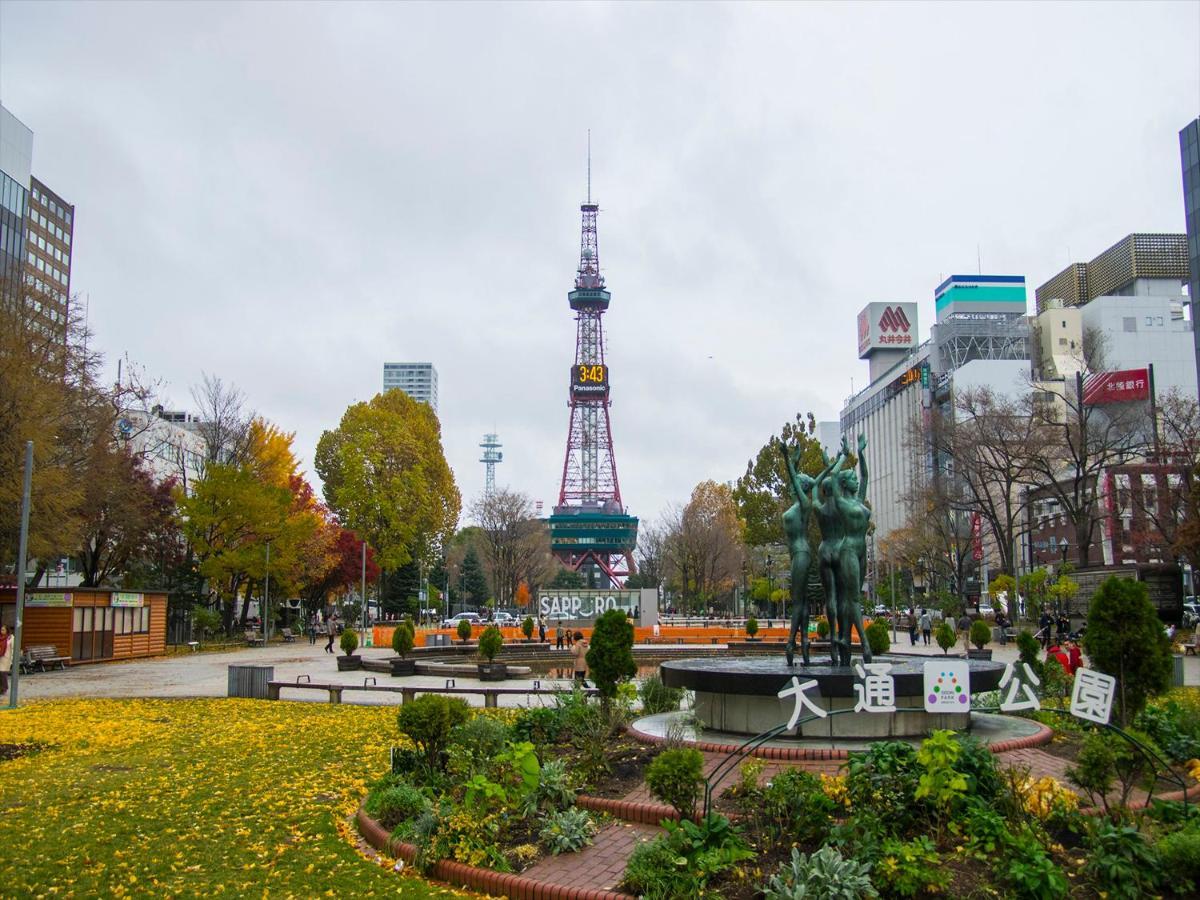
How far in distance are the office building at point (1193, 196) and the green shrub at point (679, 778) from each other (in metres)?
59.3

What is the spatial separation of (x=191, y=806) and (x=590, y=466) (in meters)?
102

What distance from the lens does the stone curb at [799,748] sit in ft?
36.1

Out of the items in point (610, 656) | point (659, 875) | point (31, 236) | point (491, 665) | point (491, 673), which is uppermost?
point (31, 236)

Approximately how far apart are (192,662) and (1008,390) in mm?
82111

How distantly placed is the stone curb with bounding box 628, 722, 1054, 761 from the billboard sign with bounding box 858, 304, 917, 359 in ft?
410

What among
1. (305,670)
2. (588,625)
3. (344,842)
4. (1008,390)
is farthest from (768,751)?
(1008,390)

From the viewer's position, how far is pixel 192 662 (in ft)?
120

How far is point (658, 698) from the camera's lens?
15734 mm

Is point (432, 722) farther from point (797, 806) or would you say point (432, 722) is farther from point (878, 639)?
point (878, 639)

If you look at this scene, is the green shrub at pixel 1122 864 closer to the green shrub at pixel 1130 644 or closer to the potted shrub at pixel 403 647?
the green shrub at pixel 1130 644

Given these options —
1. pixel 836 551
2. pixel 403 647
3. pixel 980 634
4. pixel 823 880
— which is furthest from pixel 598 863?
pixel 980 634

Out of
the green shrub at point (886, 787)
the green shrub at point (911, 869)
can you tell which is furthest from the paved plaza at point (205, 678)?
the green shrub at point (911, 869)

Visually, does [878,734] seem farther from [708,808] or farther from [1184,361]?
[1184,361]

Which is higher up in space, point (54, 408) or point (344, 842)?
point (54, 408)
